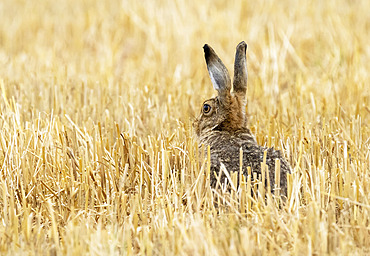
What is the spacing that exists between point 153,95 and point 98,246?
10.3 ft

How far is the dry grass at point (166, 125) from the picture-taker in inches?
128

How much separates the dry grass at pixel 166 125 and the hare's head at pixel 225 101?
0.22 m

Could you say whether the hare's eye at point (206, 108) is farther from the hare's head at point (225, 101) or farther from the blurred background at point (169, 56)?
the blurred background at point (169, 56)

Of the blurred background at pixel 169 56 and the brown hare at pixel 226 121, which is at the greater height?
the blurred background at pixel 169 56

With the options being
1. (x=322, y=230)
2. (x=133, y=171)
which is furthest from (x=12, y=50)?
(x=322, y=230)

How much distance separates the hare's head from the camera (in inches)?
185

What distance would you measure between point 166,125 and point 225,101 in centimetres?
71

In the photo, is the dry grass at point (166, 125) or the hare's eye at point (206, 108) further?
the hare's eye at point (206, 108)

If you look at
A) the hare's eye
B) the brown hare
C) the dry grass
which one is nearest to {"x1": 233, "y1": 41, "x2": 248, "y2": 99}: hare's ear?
the brown hare

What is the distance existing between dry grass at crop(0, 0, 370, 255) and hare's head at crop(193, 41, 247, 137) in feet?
0.72

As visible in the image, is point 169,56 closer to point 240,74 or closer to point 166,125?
point 166,125

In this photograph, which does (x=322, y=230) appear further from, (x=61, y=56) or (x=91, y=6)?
(x=91, y=6)

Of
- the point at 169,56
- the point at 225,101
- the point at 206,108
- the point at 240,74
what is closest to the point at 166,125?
the point at 206,108

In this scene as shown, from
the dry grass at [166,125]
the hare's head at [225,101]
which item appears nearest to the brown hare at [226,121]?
the hare's head at [225,101]
